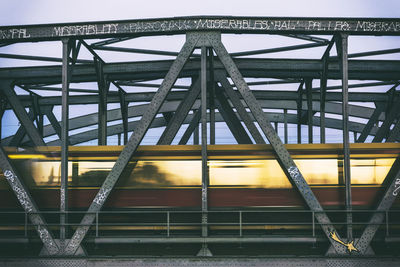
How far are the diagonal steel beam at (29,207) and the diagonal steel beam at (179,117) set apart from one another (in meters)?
4.06

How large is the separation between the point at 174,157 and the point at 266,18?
4212 millimetres

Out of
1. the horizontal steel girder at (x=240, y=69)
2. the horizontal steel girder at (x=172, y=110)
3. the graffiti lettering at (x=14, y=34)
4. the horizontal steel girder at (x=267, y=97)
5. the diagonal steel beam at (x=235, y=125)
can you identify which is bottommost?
the diagonal steel beam at (x=235, y=125)

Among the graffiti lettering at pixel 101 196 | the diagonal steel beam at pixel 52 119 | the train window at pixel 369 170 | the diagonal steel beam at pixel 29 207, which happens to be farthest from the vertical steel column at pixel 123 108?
the train window at pixel 369 170

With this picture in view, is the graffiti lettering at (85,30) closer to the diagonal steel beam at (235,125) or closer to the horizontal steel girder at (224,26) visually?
the horizontal steel girder at (224,26)

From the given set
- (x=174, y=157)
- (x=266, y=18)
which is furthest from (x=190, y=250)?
(x=266, y=18)

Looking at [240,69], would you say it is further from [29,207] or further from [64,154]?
[29,207]

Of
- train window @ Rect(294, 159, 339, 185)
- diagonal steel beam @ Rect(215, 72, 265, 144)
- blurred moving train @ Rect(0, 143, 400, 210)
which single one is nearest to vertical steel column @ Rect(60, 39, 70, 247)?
blurred moving train @ Rect(0, 143, 400, 210)

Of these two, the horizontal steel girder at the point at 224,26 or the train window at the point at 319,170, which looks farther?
the train window at the point at 319,170

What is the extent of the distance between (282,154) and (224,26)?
3.38 meters

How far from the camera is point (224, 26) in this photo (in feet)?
32.9

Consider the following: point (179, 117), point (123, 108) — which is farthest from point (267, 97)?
point (179, 117)

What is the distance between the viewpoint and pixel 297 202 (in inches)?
423

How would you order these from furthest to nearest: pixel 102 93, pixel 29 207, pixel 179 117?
pixel 102 93, pixel 179 117, pixel 29 207

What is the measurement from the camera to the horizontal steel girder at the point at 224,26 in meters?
9.88
